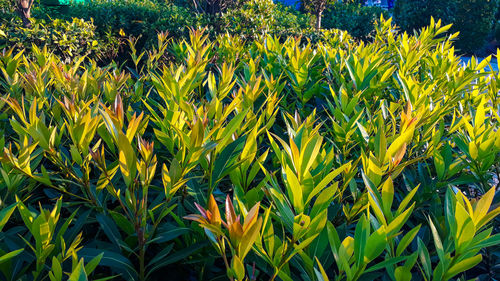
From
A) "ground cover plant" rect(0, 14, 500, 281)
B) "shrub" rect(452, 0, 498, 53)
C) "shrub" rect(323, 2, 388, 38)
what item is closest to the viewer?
"ground cover plant" rect(0, 14, 500, 281)

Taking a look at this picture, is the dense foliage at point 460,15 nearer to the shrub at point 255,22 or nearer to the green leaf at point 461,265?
the shrub at point 255,22

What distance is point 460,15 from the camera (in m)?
17.1

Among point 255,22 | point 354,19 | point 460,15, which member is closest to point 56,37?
point 255,22

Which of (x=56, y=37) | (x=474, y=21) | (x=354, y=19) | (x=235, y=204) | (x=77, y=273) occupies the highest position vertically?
(x=474, y=21)

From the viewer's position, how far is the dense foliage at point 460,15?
1603 cm

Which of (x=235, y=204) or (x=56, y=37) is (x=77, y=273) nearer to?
(x=235, y=204)

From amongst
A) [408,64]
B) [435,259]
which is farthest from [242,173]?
[408,64]

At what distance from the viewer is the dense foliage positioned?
631 inches

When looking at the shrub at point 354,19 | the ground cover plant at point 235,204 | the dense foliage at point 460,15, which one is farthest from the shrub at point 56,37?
the dense foliage at point 460,15

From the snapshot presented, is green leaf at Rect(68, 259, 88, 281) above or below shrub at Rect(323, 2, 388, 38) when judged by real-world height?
below

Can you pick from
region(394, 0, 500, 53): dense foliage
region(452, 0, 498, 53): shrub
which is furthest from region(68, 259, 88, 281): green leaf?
region(452, 0, 498, 53): shrub

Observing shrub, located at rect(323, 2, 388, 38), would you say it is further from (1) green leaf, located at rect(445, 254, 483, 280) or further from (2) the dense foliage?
(1) green leaf, located at rect(445, 254, 483, 280)

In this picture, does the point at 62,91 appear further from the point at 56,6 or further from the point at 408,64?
the point at 56,6

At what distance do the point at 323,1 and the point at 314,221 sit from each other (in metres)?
11.8
